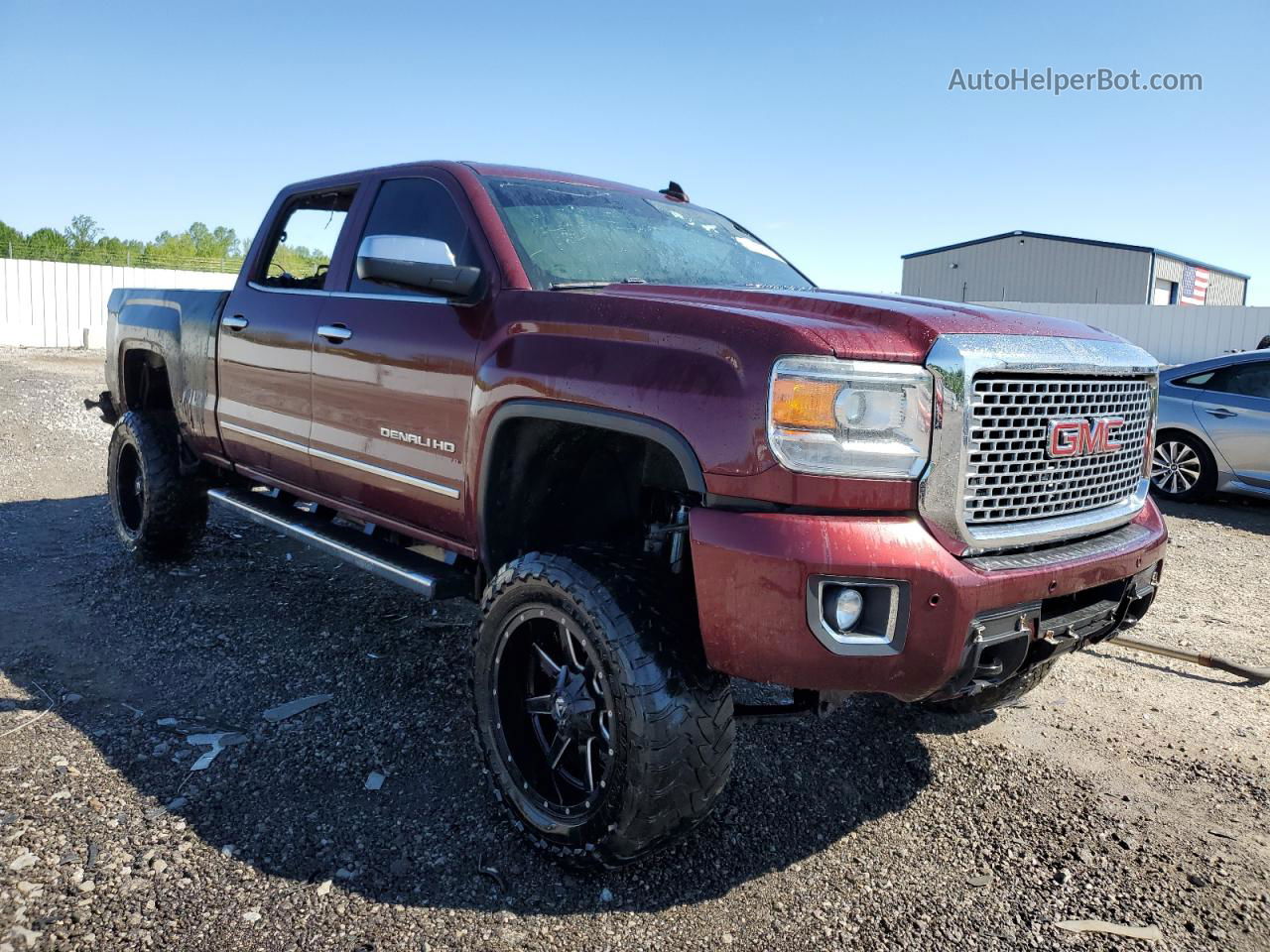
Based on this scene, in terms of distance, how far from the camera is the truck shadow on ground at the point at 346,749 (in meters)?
2.75

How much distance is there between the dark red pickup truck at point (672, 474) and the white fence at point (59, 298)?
21465 mm

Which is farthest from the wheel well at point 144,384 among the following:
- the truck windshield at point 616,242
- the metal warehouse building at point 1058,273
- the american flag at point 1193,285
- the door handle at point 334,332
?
the american flag at point 1193,285

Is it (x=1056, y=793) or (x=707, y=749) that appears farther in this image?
Answer: (x=1056, y=793)

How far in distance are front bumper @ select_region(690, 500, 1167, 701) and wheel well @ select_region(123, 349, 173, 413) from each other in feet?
15.4

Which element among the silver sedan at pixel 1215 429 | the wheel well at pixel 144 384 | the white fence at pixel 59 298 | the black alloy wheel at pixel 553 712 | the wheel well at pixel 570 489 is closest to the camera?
the black alloy wheel at pixel 553 712

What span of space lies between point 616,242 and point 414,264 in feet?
2.77

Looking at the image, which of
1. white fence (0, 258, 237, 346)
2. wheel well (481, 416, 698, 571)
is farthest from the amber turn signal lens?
white fence (0, 258, 237, 346)

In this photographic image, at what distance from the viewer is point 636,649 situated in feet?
8.29

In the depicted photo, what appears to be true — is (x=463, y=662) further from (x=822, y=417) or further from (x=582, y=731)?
(x=822, y=417)

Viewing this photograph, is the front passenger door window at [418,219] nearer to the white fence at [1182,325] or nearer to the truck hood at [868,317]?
the truck hood at [868,317]

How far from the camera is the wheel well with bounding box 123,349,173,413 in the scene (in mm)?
5922

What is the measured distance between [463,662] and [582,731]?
5.58 feet

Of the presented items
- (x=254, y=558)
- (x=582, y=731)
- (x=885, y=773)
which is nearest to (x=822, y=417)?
(x=582, y=731)

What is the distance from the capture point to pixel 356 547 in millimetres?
3799
